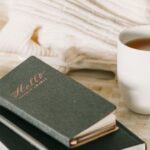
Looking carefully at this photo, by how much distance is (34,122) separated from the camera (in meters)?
0.68

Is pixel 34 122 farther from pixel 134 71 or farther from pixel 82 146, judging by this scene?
pixel 134 71

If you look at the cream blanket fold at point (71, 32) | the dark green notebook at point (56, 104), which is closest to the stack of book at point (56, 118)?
the dark green notebook at point (56, 104)

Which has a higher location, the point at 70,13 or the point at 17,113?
the point at 70,13

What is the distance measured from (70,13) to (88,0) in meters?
0.04

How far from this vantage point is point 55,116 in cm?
67

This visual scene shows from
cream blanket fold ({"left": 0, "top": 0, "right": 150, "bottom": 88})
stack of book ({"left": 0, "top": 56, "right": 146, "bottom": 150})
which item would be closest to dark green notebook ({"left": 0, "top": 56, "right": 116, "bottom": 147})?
stack of book ({"left": 0, "top": 56, "right": 146, "bottom": 150})

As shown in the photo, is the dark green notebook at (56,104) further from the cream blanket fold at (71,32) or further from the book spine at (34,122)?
the cream blanket fold at (71,32)

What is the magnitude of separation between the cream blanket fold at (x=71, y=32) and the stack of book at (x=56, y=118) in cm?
14

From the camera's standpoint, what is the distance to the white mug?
0.72 m

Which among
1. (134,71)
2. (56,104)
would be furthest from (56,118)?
(134,71)

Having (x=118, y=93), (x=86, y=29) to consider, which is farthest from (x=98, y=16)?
(x=118, y=93)

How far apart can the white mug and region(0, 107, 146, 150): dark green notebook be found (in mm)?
78

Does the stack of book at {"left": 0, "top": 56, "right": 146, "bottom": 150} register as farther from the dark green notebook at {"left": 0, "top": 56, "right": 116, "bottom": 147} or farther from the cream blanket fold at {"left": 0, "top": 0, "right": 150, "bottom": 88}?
the cream blanket fold at {"left": 0, "top": 0, "right": 150, "bottom": 88}

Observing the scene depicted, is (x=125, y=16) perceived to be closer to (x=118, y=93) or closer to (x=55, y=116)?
(x=118, y=93)
